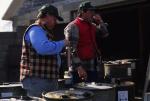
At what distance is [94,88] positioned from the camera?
6.07 metres

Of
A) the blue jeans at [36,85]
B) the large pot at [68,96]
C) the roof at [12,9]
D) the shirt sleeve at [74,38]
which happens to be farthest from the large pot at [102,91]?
the roof at [12,9]

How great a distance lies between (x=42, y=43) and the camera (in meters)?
5.76

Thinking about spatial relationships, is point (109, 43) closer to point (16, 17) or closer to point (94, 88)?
point (16, 17)

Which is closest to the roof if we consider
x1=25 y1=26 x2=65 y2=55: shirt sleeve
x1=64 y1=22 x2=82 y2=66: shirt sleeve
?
x1=64 y1=22 x2=82 y2=66: shirt sleeve

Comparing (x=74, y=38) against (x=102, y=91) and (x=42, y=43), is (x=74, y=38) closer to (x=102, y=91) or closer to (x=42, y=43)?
(x=102, y=91)

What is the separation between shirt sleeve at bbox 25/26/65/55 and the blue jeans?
0.39m

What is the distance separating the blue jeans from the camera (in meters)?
6.05

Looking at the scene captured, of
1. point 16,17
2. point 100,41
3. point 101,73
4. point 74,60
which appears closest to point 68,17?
point 100,41

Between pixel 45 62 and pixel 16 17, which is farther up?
pixel 16 17

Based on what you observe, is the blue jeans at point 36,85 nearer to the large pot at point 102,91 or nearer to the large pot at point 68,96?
the large pot at point 102,91

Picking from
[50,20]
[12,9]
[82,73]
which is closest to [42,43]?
[50,20]

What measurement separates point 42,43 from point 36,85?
0.60 meters

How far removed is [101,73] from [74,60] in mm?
1155

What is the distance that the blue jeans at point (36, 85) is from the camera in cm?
605
